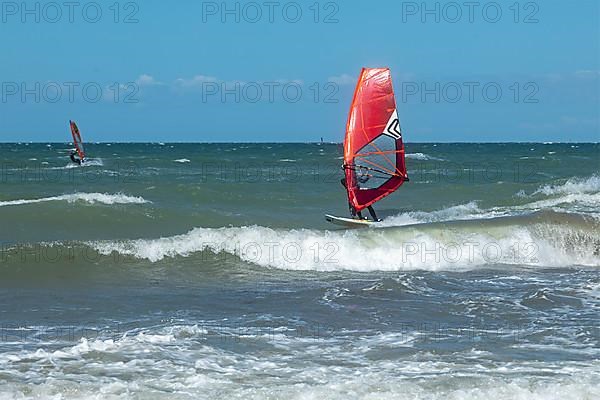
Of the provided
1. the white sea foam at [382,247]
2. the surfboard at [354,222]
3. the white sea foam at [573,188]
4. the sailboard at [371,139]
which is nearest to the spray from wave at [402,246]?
the white sea foam at [382,247]

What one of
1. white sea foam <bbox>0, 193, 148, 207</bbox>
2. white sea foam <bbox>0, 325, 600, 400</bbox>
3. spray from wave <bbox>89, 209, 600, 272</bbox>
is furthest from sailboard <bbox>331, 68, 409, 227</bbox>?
white sea foam <bbox>0, 325, 600, 400</bbox>

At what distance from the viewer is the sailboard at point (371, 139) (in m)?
19.5

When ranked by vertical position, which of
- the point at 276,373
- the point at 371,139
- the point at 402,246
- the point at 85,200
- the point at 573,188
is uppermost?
the point at 371,139

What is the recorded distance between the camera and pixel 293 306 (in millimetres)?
11102

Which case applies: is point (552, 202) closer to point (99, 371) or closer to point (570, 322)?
point (570, 322)

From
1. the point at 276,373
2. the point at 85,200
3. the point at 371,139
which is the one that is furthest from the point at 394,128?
the point at 276,373

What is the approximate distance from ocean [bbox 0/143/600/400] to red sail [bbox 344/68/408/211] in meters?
1.48

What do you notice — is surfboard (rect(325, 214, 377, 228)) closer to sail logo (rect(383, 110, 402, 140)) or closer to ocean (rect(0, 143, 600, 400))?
ocean (rect(0, 143, 600, 400))

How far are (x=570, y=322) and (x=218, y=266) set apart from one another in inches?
277

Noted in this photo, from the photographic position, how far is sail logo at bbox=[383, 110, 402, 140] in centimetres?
1988

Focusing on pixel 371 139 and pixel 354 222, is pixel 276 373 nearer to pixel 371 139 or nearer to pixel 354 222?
pixel 354 222

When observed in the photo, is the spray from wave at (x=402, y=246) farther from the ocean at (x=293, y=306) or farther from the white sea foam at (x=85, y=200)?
the white sea foam at (x=85, y=200)

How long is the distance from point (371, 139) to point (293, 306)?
30.4ft

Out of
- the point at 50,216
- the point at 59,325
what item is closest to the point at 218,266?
the point at 59,325
